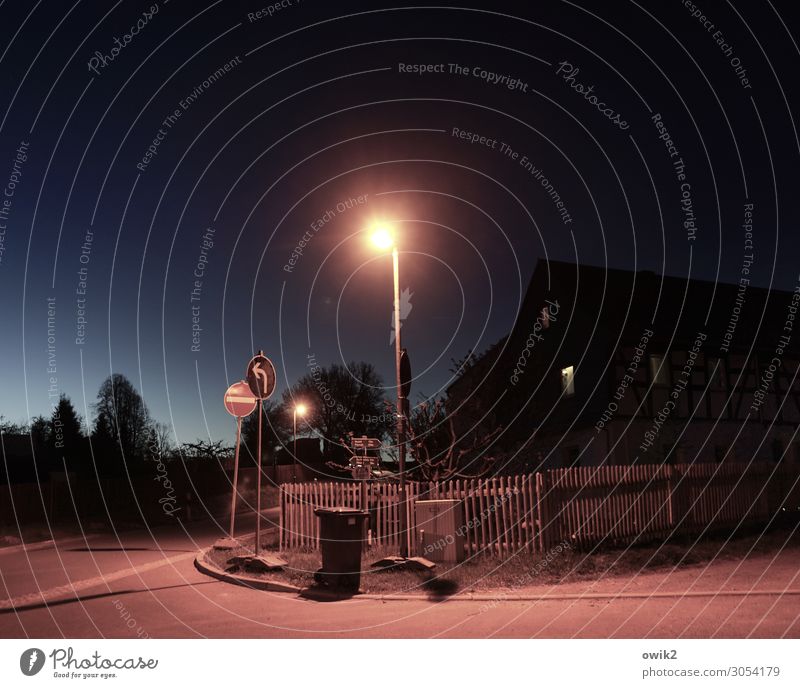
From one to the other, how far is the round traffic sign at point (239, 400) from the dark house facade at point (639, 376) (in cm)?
1073

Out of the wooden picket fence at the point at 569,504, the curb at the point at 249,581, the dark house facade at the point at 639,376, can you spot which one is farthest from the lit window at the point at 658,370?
the curb at the point at 249,581

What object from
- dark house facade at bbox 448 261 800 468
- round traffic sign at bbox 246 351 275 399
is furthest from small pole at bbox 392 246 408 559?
dark house facade at bbox 448 261 800 468

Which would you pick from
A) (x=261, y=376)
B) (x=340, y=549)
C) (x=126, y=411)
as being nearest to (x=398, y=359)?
(x=261, y=376)

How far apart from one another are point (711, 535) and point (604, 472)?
114 inches

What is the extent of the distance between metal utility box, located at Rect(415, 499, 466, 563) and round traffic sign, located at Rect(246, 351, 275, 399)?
3806 mm

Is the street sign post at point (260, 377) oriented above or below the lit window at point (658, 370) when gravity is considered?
below

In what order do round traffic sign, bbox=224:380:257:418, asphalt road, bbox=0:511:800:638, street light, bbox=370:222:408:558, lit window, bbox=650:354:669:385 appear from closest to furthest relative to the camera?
asphalt road, bbox=0:511:800:638
street light, bbox=370:222:408:558
round traffic sign, bbox=224:380:257:418
lit window, bbox=650:354:669:385

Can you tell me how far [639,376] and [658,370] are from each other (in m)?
0.88

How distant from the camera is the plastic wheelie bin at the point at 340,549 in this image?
11.1 m

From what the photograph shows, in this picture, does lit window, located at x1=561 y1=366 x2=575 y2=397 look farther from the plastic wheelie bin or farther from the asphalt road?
the plastic wheelie bin

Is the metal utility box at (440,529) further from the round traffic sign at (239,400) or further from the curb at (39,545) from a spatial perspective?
the curb at (39,545)

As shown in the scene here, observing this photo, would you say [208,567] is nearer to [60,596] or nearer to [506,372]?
[60,596]

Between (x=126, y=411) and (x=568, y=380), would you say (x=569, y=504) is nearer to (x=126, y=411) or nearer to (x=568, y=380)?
(x=568, y=380)

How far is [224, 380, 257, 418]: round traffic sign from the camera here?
46.6 feet
